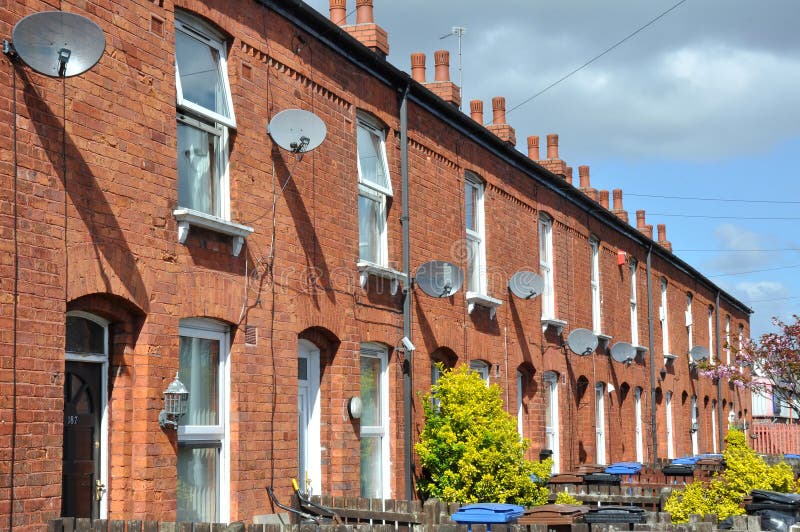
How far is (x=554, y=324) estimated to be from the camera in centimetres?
2216

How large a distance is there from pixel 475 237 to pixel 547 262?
437 centimetres

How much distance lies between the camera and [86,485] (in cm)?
976

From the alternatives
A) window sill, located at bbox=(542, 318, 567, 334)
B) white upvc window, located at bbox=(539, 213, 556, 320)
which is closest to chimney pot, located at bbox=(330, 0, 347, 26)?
white upvc window, located at bbox=(539, 213, 556, 320)

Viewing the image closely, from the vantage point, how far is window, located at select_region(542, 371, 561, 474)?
22047 mm

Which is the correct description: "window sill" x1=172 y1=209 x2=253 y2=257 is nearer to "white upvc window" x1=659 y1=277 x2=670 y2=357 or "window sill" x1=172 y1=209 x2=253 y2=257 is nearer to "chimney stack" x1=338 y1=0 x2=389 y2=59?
"chimney stack" x1=338 y1=0 x2=389 y2=59

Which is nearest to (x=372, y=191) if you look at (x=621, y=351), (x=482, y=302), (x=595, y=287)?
(x=482, y=302)

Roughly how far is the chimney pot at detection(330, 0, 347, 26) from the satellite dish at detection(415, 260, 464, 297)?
3751mm

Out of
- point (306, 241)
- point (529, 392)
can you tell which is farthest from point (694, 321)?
point (306, 241)

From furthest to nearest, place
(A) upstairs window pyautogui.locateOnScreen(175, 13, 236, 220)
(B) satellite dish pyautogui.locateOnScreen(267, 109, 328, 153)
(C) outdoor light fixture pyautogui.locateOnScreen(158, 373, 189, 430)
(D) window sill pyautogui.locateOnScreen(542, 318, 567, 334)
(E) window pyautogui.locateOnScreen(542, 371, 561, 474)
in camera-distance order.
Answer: (E) window pyautogui.locateOnScreen(542, 371, 561, 474) < (D) window sill pyautogui.locateOnScreen(542, 318, 567, 334) < (B) satellite dish pyautogui.locateOnScreen(267, 109, 328, 153) < (A) upstairs window pyautogui.locateOnScreen(175, 13, 236, 220) < (C) outdoor light fixture pyautogui.locateOnScreen(158, 373, 189, 430)

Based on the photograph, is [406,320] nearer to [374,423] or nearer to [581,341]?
[374,423]

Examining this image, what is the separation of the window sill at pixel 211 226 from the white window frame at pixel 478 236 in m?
7.45

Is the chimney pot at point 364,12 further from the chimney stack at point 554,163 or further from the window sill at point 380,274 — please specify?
the chimney stack at point 554,163

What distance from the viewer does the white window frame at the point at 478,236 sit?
61.2 feet

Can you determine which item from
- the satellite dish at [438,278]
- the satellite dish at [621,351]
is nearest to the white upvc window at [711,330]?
the satellite dish at [621,351]
